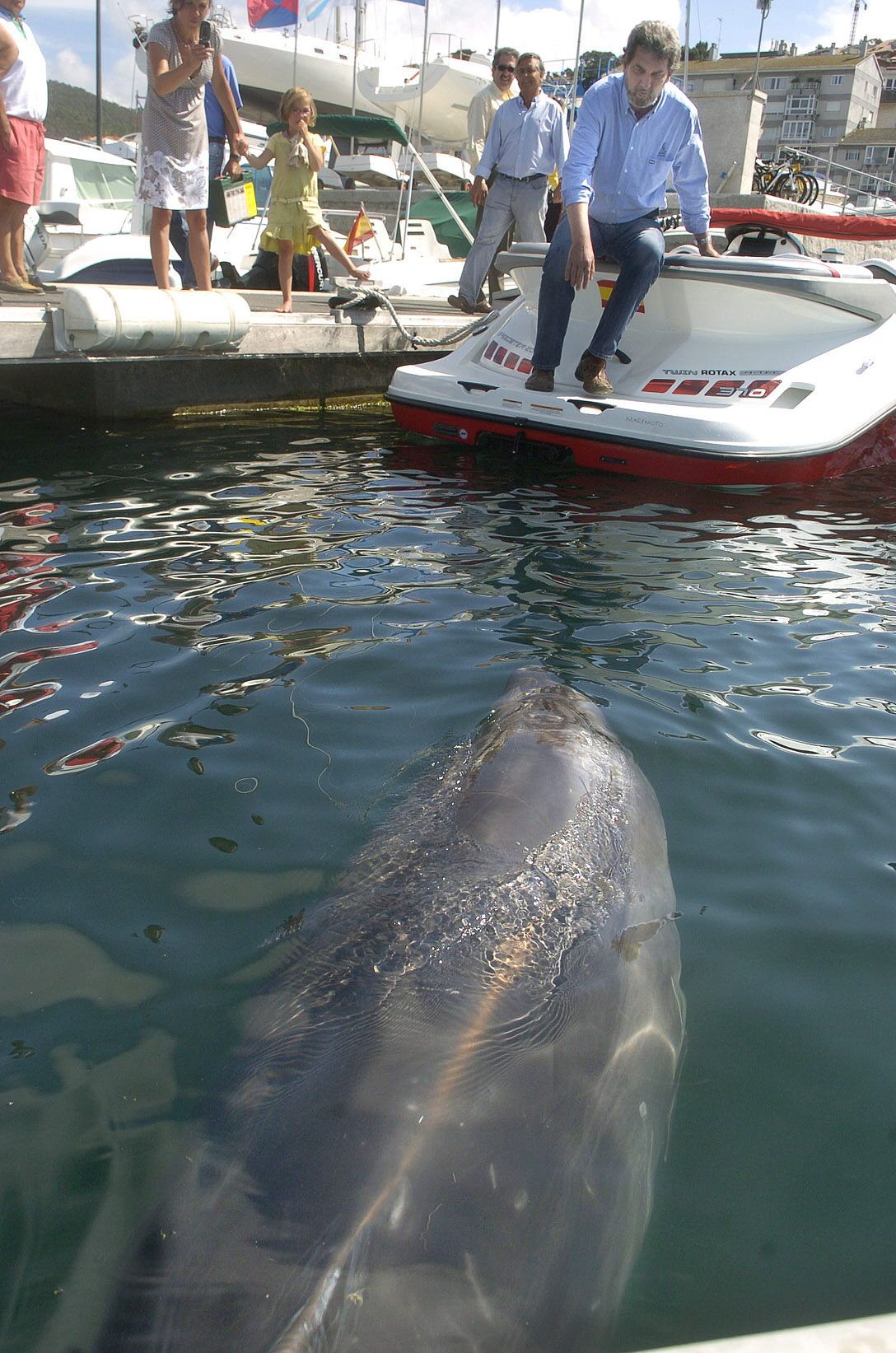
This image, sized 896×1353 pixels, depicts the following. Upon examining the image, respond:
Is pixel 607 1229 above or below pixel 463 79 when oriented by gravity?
below

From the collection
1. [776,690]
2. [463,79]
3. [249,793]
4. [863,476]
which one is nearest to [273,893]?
[249,793]

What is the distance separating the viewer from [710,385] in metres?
6.64

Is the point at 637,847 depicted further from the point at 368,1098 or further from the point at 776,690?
the point at 776,690

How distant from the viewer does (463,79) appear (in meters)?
30.2

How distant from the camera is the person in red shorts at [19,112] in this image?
259 inches

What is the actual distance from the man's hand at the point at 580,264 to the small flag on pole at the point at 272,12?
64.1ft

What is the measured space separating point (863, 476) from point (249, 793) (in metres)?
5.24

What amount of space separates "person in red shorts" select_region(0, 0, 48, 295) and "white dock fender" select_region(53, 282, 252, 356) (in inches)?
25.1

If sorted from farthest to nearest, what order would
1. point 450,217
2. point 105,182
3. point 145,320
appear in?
point 105,182
point 450,217
point 145,320

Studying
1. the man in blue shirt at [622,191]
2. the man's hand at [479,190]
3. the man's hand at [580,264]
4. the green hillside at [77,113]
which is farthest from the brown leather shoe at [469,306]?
the green hillside at [77,113]

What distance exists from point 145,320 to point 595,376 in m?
2.83

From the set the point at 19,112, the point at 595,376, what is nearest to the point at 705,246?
the point at 595,376

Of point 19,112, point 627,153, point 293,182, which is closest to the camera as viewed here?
point 627,153

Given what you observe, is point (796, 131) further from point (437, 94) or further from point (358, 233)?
point (358, 233)
